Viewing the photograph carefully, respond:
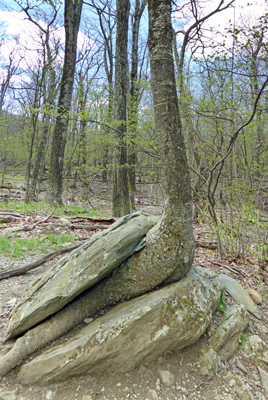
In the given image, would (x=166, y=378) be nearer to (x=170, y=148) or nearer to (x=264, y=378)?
(x=264, y=378)

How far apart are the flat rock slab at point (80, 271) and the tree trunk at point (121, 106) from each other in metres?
4.45

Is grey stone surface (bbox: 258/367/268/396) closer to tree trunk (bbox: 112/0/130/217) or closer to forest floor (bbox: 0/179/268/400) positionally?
forest floor (bbox: 0/179/268/400)

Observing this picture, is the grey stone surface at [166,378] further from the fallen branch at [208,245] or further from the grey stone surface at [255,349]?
the fallen branch at [208,245]

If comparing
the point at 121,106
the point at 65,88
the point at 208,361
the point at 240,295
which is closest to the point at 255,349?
the point at 208,361

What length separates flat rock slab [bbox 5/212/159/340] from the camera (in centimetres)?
261

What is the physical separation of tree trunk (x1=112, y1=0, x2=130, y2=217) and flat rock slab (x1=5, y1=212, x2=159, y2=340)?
4.45 metres

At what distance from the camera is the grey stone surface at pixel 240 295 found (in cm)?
340

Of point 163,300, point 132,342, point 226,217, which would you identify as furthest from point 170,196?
point 226,217

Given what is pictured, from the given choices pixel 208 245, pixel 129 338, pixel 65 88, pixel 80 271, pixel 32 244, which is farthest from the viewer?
pixel 65 88

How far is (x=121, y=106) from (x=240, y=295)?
6318mm

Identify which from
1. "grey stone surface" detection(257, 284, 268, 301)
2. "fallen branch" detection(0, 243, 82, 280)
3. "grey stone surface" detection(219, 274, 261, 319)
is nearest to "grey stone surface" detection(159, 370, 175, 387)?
"grey stone surface" detection(219, 274, 261, 319)

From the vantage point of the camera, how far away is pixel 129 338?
2369 mm

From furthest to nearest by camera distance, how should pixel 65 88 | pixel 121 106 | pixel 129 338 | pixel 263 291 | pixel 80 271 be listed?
1. pixel 65 88
2. pixel 121 106
3. pixel 263 291
4. pixel 80 271
5. pixel 129 338

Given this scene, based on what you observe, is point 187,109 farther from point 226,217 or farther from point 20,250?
point 20,250
